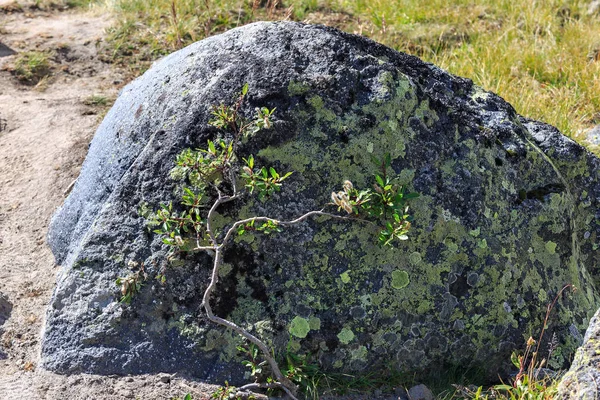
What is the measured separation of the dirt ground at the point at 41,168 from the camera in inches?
124

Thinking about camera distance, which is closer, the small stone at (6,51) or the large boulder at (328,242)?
the large boulder at (328,242)

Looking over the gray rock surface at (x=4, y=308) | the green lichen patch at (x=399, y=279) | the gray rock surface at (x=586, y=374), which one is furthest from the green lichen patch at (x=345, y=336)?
the gray rock surface at (x=4, y=308)

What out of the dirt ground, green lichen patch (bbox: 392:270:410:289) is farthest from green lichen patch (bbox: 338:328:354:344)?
the dirt ground

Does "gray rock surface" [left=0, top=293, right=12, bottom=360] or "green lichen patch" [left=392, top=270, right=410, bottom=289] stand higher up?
"green lichen patch" [left=392, top=270, right=410, bottom=289]

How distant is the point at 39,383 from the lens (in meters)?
3.18

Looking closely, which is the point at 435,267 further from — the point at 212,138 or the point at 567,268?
the point at 212,138

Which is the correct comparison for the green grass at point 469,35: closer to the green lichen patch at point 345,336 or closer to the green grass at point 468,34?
the green grass at point 468,34

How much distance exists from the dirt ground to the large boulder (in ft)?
0.40

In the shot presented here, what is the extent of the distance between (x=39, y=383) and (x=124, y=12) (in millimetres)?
5454

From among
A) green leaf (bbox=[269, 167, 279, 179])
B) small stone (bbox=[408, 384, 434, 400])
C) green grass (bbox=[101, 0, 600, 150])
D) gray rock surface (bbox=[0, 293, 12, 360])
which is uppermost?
green leaf (bbox=[269, 167, 279, 179])

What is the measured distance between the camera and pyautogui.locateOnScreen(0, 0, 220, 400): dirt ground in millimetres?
3158

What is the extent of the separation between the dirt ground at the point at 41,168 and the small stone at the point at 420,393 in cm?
98

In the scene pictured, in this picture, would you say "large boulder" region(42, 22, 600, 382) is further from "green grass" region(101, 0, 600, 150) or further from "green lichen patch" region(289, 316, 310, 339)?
"green grass" region(101, 0, 600, 150)

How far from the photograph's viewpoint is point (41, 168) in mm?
4766
